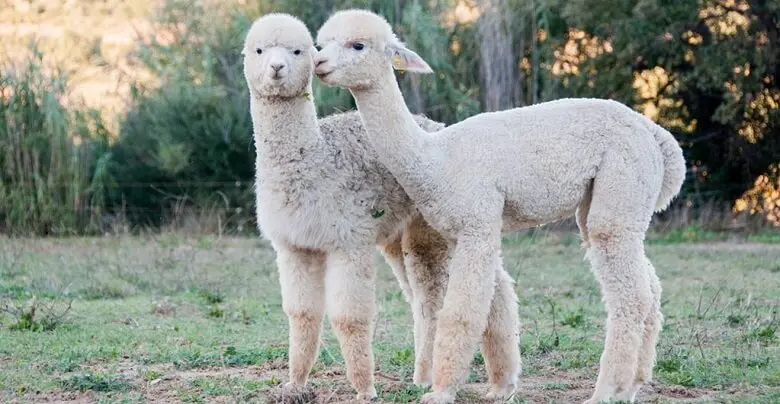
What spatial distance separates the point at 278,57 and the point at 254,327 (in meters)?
3.47

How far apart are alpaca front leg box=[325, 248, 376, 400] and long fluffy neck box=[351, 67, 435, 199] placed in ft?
1.61

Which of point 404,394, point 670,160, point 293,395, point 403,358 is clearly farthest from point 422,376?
point 670,160

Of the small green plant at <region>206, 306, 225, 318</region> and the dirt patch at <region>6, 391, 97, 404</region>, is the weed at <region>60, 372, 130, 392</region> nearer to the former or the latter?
the dirt patch at <region>6, 391, 97, 404</region>

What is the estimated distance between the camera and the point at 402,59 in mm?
5938

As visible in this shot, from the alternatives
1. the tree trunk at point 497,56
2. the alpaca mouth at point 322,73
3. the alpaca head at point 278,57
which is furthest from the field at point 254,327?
the tree trunk at point 497,56

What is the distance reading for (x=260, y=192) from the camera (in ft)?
20.2

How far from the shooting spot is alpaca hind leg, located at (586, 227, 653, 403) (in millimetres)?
5832

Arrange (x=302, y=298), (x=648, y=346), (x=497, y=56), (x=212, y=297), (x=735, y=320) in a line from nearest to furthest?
(x=648, y=346)
(x=302, y=298)
(x=735, y=320)
(x=212, y=297)
(x=497, y=56)

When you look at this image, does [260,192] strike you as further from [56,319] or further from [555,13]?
[555,13]

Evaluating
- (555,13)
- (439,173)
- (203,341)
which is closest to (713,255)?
(555,13)

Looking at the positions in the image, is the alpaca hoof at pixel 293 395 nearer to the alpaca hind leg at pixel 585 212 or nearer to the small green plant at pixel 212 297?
the alpaca hind leg at pixel 585 212

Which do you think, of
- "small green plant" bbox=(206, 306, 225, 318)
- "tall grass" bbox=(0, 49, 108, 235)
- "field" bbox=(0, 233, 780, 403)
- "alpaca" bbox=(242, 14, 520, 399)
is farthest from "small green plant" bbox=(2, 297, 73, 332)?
"tall grass" bbox=(0, 49, 108, 235)

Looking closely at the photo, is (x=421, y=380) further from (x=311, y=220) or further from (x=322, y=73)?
(x=322, y=73)

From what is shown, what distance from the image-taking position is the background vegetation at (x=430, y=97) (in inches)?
600
